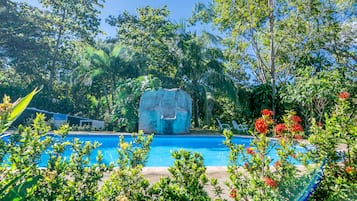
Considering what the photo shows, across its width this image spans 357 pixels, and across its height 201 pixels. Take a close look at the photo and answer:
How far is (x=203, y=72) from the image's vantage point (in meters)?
16.6

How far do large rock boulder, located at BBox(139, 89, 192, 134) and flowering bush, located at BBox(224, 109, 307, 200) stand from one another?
11.7m

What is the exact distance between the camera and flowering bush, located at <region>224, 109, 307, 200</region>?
2254 mm

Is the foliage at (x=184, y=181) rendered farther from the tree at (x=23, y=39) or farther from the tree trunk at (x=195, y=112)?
the tree at (x=23, y=39)

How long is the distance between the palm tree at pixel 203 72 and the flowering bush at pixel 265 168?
1324 centimetres

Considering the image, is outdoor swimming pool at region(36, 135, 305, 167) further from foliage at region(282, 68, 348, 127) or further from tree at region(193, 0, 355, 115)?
tree at region(193, 0, 355, 115)

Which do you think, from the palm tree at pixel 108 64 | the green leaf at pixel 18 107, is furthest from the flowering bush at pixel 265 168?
the palm tree at pixel 108 64

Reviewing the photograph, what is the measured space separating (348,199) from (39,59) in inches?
851

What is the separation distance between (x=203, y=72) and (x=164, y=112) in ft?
13.3

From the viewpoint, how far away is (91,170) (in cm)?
239

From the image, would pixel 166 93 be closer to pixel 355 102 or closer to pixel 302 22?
pixel 302 22

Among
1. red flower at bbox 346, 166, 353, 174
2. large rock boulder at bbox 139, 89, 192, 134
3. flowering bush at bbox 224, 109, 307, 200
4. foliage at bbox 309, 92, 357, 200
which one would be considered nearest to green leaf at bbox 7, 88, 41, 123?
flowering bush at bbox 224, 109, 307, 200

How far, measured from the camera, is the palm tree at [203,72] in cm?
1602

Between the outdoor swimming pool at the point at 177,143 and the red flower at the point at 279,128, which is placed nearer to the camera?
the red flower at the point at 279,128

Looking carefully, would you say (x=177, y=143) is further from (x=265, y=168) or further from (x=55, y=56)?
(x=55, y=56)
